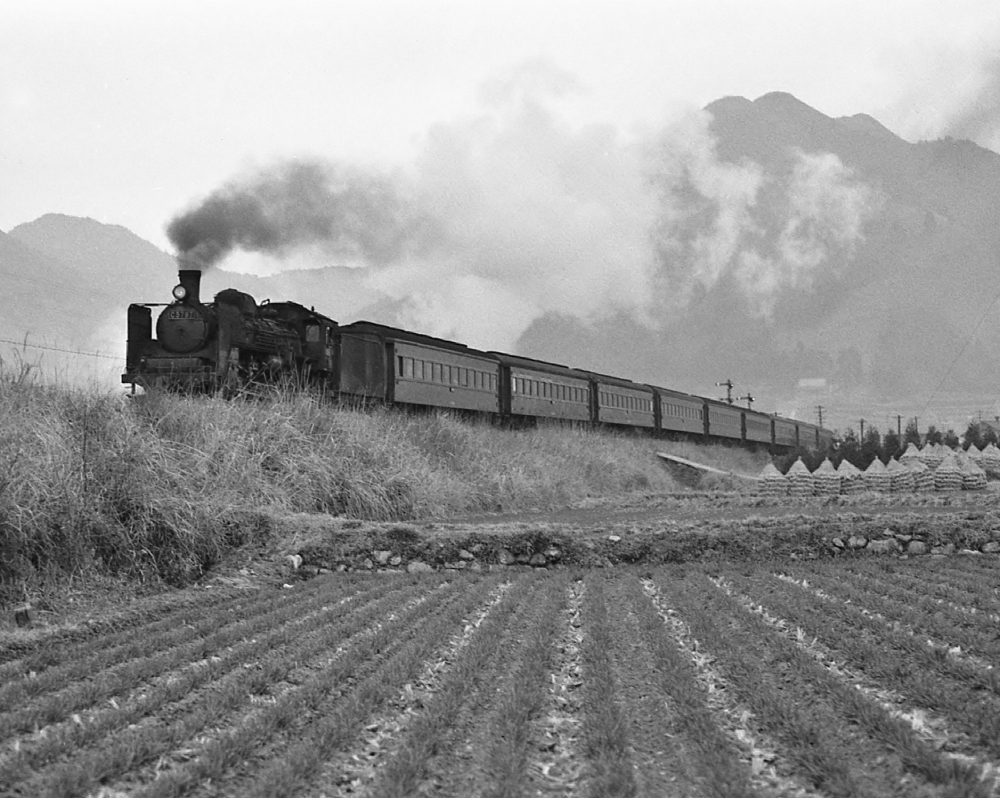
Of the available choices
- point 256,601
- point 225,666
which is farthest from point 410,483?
point 225,666

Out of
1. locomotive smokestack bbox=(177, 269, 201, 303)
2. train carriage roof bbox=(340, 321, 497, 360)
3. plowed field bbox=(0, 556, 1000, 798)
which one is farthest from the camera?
train carriage roof bbox=(340, 321, 497, 360)

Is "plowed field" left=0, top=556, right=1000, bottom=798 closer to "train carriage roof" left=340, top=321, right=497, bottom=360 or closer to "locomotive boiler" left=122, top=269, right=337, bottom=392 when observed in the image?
"locomotive boiler" left=122, top=269, right=337, bottom=392

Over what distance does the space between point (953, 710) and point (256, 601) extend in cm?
671

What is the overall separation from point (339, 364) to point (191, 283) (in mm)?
4266

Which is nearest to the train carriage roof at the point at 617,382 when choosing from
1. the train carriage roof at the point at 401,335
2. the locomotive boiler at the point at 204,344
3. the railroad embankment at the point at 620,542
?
the train carriage roof at the point at 401,335

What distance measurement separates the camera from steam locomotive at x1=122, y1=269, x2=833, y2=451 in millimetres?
19438

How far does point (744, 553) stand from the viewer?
12.6 meters

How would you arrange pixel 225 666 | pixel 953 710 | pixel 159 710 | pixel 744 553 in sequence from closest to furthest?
pixel 953 710, pixel 159 710, pixel 225 666, pixel 744 553

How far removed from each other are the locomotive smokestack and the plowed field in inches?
467

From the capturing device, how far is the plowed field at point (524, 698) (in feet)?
14.2

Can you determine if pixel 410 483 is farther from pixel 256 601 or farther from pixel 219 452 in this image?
pixel 256 601

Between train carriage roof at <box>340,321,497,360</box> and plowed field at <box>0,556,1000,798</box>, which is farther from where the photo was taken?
train carriage roof at <box>340,321,497,360</box>

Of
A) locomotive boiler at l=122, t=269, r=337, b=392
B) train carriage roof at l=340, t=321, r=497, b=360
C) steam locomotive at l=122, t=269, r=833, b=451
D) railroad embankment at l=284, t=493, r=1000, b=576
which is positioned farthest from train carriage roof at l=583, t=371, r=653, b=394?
railroad embankment at l=284, t=493, r=1000, b=576

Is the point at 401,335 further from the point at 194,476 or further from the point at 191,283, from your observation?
the point at 194,476
